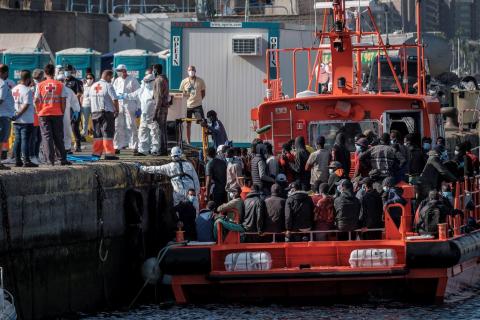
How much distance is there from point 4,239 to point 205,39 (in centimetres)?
1378

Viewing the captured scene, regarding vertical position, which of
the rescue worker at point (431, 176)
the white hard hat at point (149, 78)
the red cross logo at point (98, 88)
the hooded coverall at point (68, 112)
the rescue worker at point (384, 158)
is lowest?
the rescue worker at point (431, 176)

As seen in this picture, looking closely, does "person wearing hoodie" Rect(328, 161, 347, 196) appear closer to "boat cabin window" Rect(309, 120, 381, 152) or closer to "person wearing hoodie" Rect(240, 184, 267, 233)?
"person wearing hoodie" Rect(240, 184, 267, 233)

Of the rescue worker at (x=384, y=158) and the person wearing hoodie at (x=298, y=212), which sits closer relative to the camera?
the person wearing hoodie at (x=298, y=212)

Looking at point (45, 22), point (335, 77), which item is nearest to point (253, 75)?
point (335, 77)

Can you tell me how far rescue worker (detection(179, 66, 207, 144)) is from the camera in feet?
85.4

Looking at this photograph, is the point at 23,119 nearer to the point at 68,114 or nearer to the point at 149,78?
the point at 68,114

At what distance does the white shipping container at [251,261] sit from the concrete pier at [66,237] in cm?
184

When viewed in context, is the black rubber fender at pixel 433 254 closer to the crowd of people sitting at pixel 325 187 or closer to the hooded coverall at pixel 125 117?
the crowd of people sitting at pixel 325 187

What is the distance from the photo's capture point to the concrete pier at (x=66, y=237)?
1644 cm

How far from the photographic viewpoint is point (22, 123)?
19156 millimetres

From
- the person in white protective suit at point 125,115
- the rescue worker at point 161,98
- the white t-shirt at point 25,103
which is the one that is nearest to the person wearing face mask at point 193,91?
the person in white protective suit at point 125,115

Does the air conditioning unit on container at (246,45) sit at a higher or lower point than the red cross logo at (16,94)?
higher

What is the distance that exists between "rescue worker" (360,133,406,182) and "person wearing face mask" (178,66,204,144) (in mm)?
5933

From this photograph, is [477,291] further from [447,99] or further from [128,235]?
[447,99]
